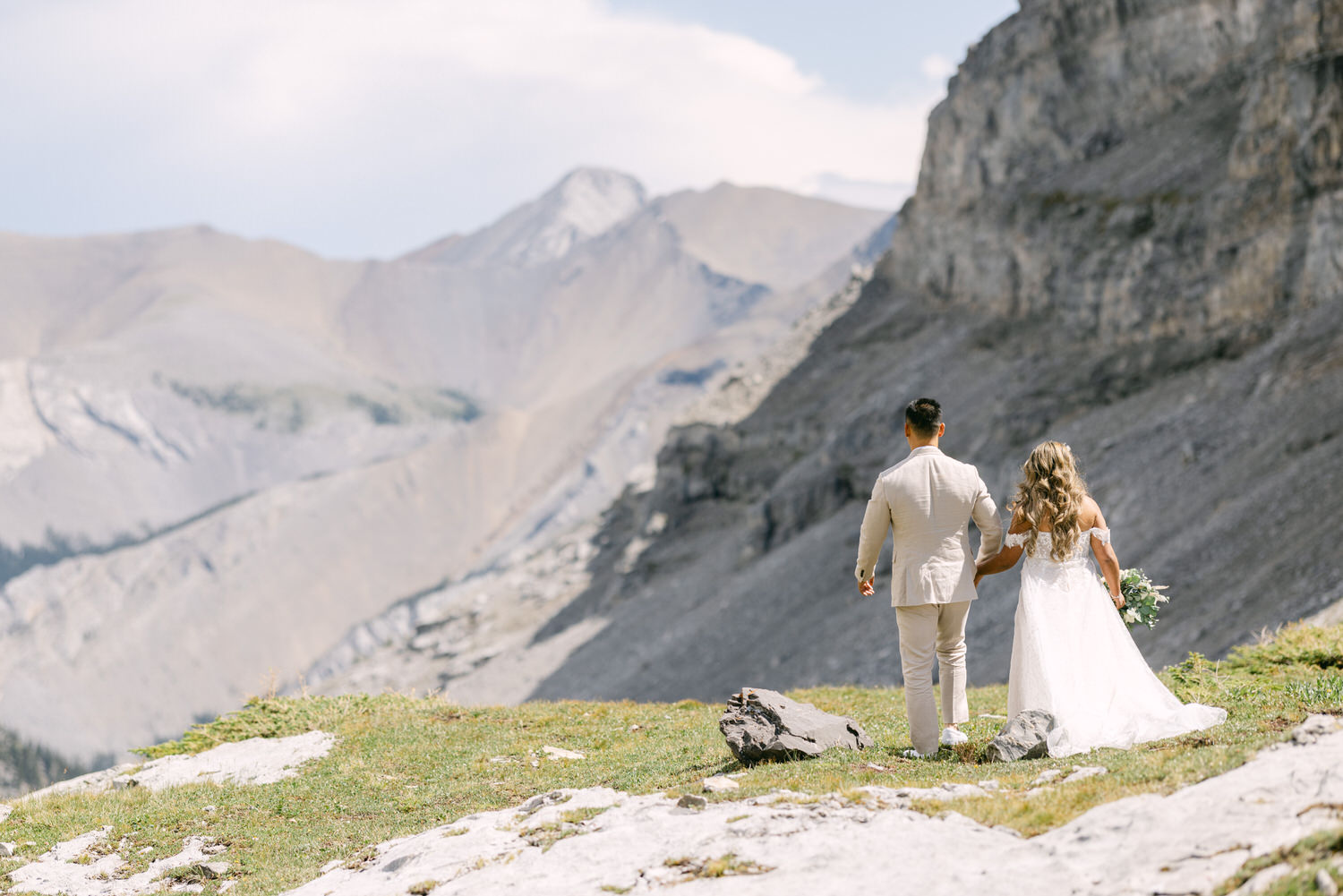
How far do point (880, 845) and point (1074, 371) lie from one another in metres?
55.6

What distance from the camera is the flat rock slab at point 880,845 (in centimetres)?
701

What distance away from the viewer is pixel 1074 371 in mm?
59812

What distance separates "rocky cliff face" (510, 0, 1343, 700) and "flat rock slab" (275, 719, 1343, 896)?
20.6 meters

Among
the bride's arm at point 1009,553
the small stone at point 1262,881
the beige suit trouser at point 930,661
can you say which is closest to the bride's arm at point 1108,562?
the bride's arm at point 1009,553

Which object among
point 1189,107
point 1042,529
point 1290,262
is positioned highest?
point 1189,107

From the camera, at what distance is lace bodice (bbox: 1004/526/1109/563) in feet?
34.6

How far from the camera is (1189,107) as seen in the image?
2542 inches

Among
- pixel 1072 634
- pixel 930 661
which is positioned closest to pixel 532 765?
pixel 930 661

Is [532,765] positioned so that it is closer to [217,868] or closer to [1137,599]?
[217,868]

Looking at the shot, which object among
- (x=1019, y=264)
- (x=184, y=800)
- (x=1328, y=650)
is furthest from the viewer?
(x=1019, y=264)

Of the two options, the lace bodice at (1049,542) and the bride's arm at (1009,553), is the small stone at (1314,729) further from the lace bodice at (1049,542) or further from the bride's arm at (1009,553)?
the bride's arm at (1009,553)

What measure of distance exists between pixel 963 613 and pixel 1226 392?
38.7 meters

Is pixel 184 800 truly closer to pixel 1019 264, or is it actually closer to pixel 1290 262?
pixel 1290 262

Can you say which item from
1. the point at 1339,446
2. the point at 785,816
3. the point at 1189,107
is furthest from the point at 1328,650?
the point at 1189,107
